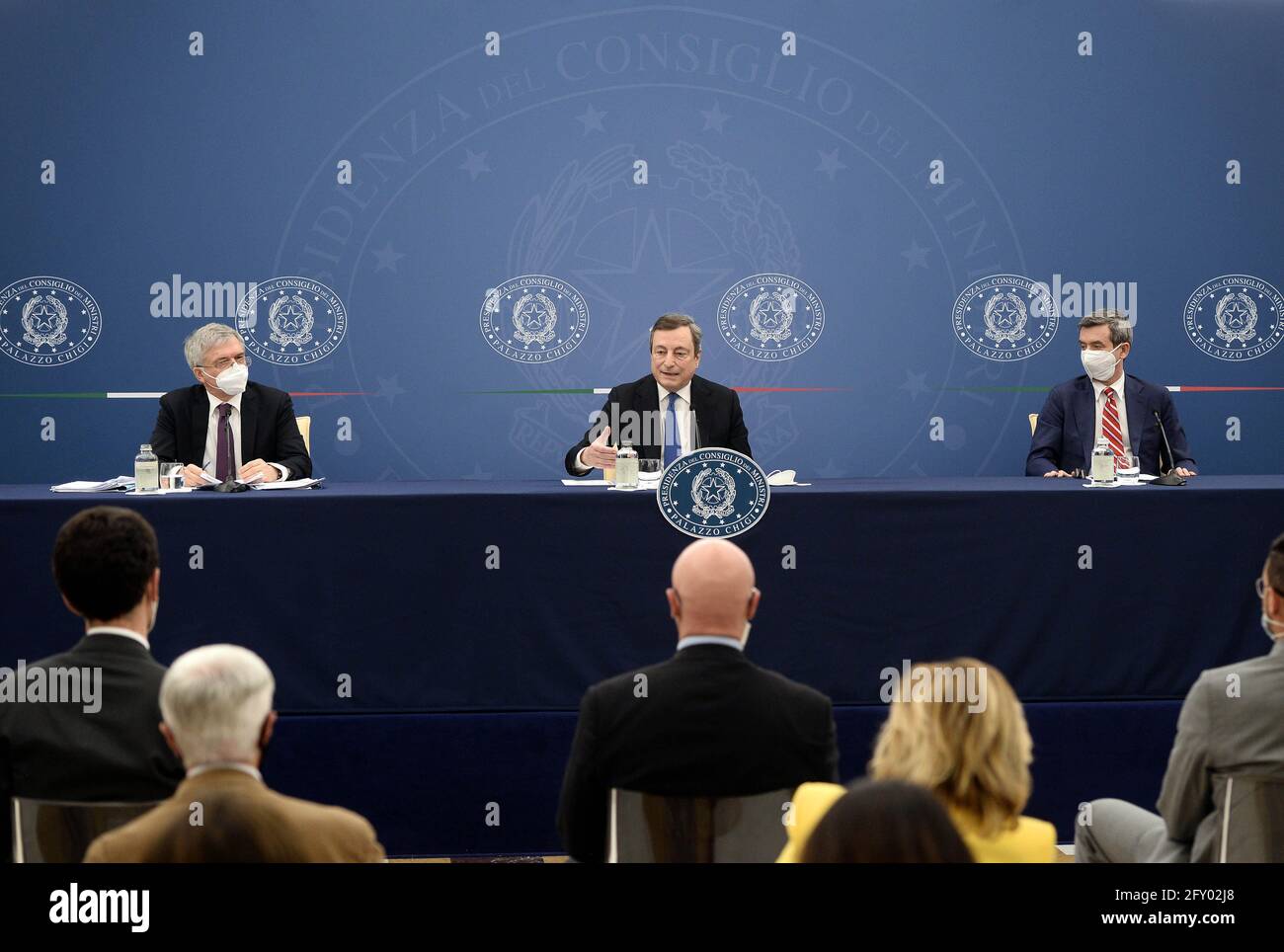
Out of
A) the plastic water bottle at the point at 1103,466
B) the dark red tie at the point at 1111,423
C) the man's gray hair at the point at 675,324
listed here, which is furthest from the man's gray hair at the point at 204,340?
the dark red tie at the point at 1111,423

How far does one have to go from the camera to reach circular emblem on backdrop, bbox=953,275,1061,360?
19.3 feet

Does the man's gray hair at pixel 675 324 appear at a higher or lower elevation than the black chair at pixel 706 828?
higher

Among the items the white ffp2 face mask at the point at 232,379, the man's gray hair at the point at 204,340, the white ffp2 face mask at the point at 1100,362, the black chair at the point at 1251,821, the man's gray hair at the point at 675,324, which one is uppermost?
the man's gray hair at the point at 675,324

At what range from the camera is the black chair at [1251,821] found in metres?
2.10

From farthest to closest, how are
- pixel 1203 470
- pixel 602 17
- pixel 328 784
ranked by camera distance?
pixel 1203 470 → pixel 602 17 → pixel 328 784

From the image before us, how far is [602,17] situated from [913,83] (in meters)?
1.41

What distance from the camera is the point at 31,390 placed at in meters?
5.82

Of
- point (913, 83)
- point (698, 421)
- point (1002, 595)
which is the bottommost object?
point (1002, 595)

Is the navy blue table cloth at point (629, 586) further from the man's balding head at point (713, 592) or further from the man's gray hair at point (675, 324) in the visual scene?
the man's balding head at point (713, 592)

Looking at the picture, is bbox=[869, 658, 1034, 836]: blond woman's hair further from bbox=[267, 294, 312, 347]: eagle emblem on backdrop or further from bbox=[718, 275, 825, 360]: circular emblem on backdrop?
bbox=[267, 294, 312, 347]: eagle emblem on backdrop

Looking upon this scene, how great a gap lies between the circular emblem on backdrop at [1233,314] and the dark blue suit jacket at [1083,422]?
1365 millimetres

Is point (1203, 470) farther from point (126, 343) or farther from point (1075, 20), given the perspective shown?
point (126, 343)

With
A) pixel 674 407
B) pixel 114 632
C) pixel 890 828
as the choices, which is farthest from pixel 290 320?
pixel 890 828

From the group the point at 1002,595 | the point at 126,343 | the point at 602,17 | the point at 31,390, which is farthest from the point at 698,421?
the point at 31,390
